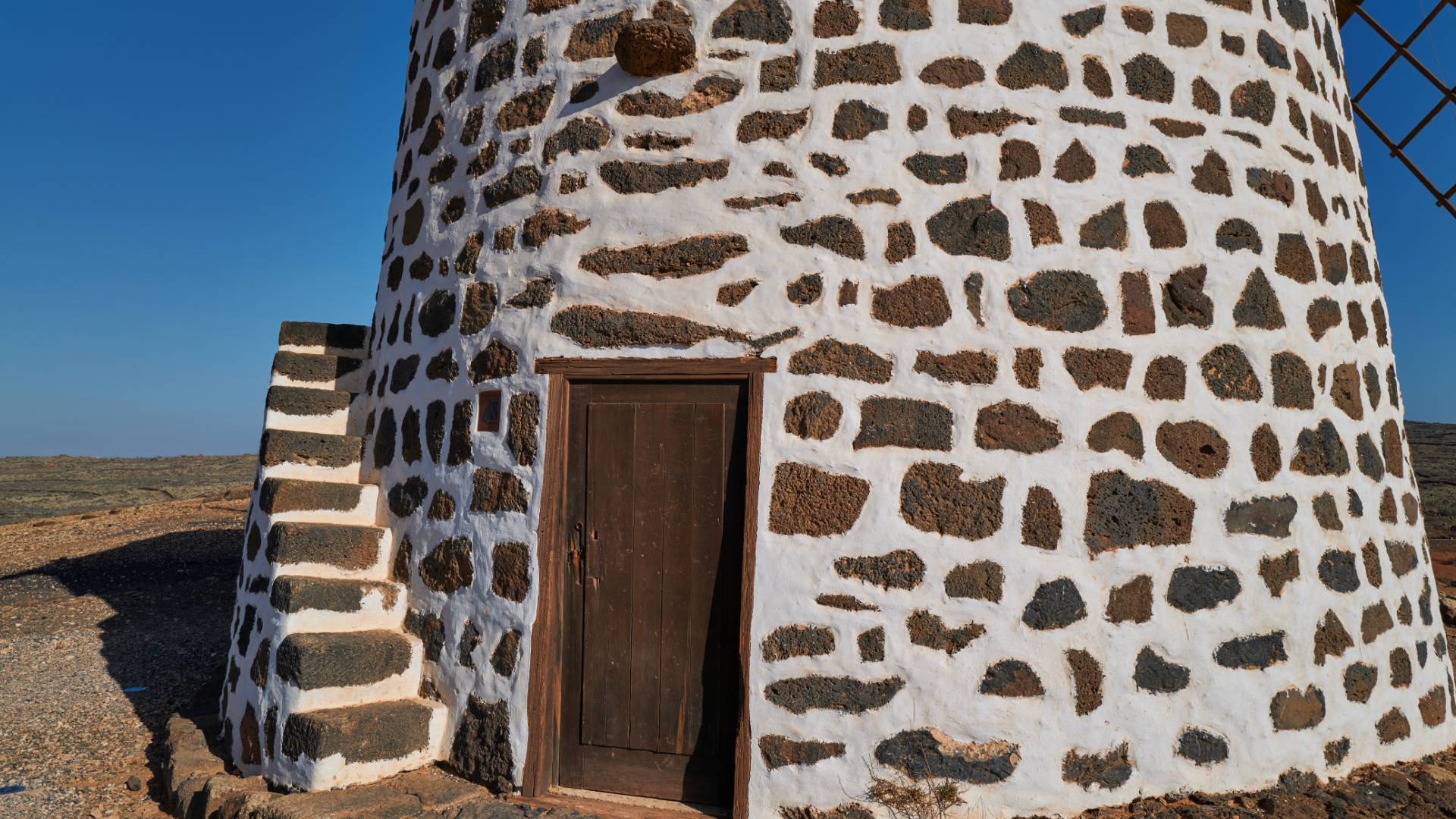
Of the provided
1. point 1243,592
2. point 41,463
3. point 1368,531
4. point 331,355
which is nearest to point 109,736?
point 331,355

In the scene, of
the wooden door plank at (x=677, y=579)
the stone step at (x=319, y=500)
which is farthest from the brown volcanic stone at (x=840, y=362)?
the stone step at (x=319, y=500)

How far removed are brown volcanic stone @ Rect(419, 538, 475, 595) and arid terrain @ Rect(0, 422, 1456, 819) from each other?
59.0 inches

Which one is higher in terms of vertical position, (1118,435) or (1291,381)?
(1291,381)

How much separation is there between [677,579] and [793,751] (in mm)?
779

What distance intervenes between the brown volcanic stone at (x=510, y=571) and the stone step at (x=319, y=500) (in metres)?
1.00

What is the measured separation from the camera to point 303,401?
4.47m

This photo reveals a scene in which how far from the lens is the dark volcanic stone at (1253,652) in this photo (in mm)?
3285

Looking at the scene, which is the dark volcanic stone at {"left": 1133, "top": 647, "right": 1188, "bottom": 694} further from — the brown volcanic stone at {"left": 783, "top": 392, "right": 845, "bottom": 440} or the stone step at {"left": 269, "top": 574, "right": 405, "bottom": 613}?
the stone step at {"left": 269, "top": 574, "right": 405, "bottom": 613}

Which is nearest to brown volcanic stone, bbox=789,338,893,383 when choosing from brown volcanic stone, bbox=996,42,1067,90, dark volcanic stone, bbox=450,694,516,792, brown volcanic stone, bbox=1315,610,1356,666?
brown volcanic stone, bbox=996,42,1067,90

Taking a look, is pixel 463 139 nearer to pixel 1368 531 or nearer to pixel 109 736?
pixel 109 736

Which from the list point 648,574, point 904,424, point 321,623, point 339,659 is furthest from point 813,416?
point 321,623

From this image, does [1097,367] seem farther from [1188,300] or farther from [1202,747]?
[1202,747]

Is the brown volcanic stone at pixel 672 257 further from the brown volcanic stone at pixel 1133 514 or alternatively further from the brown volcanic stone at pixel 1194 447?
the brown volcanic stone at pixel 1194 447

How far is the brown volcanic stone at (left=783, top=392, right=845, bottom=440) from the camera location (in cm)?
330
